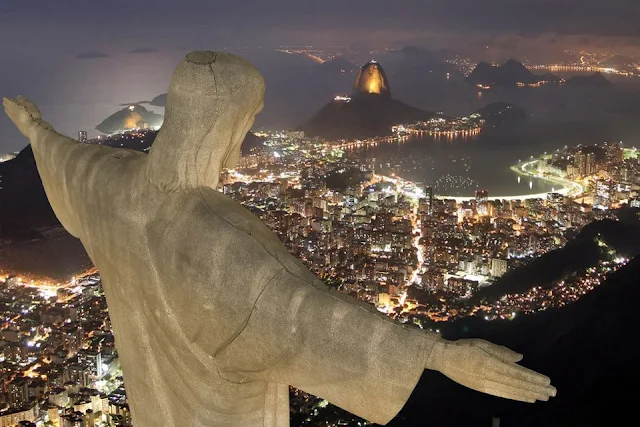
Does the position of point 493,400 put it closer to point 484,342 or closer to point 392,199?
point 484,342

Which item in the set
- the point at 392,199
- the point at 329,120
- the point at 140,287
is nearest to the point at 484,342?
the point at 140,287

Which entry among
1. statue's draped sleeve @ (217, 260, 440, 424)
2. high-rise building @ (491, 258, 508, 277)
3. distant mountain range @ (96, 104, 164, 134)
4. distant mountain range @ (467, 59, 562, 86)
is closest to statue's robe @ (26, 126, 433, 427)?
statue's draped sleeve @ (217, 260, 440, 424)

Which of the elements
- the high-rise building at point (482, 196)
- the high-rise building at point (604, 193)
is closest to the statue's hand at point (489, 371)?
the high-rise building at point (482, 196)

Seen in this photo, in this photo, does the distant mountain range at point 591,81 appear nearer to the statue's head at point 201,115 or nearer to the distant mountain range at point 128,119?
the distant mountain range at point 128,119

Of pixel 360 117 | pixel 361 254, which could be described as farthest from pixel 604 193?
pixel 360 117

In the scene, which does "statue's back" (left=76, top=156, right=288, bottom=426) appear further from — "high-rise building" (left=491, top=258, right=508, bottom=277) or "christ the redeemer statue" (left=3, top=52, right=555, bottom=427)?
"high-rise building" (left=491, top=258, right=508, bottom=277)

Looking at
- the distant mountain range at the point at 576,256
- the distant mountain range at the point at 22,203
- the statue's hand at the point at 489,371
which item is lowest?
the distant mountain range at the point at 576,256
